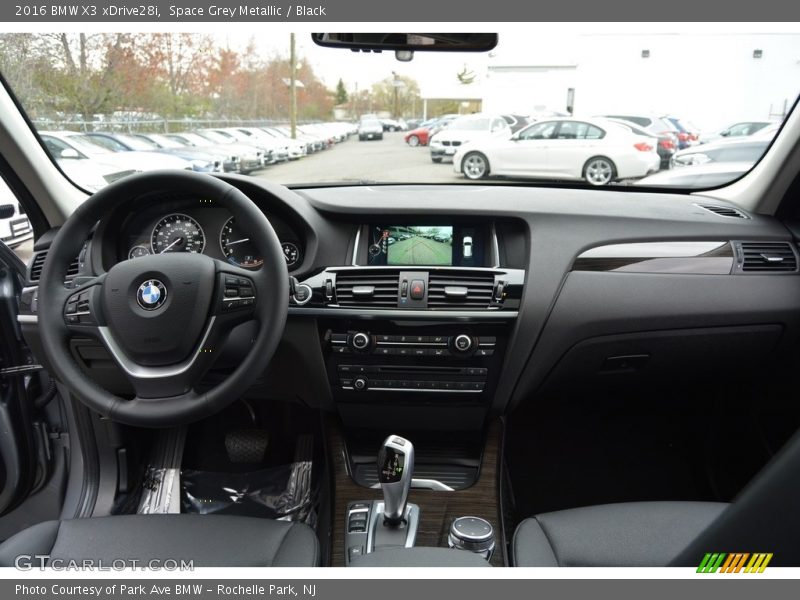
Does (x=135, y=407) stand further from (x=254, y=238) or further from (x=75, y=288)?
(x=254, y=238)

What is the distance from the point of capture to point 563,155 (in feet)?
9.24

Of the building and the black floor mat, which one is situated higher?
the building

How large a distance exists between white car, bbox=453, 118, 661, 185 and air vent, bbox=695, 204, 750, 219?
0.39 m

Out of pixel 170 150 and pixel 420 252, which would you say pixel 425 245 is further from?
pixel 170 150

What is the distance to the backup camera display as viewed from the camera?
2143 mm

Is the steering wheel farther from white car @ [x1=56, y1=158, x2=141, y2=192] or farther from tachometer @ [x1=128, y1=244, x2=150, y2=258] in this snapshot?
white car @ [x1=56, y1=158, x2=141, y2=192]

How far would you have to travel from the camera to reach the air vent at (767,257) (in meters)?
2.16

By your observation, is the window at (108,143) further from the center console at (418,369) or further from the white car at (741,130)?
the white car at (741,130)

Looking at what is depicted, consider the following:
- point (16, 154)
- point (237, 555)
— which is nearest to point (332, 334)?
point (237, 555)

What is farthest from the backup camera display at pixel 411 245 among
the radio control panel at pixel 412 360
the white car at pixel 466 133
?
the white car at pixel 466 133

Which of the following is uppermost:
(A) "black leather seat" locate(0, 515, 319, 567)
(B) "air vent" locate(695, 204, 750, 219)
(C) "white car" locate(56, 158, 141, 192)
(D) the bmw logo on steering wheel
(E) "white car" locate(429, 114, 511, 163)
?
(E) "white car" locate(429, 114, 511, 163)

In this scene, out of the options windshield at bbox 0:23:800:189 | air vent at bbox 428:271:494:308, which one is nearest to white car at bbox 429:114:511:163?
windshield at bbox 0:23:800:189

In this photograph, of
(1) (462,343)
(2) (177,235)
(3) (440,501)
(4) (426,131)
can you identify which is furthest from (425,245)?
(3) (440,501)

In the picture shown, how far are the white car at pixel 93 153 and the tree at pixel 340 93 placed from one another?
0.74 meters
